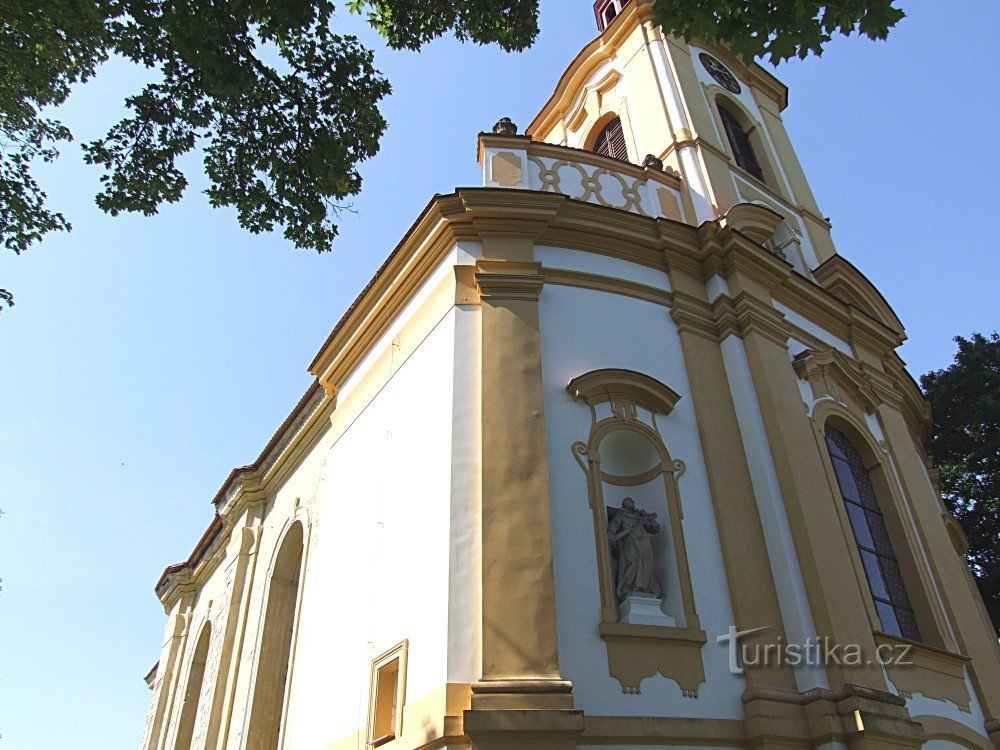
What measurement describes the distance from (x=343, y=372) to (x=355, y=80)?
202 inches

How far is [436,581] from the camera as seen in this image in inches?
279

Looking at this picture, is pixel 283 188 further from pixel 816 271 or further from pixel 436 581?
pixel 816 271

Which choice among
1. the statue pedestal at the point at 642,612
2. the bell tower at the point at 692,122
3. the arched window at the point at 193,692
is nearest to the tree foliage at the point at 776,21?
the statue pedestal at the point at 642,612

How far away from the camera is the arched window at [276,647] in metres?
11.2

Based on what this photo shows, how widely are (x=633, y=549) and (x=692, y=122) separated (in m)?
8.04

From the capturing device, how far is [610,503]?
7.98 meters

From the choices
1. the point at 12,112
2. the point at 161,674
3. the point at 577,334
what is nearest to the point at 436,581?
the point at 577,334

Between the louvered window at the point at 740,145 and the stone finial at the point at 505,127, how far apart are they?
4.72 metres

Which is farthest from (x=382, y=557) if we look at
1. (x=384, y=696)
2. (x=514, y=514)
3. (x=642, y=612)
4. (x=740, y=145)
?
(x=740, y=145)

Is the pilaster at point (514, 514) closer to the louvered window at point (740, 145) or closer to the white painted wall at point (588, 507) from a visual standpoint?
the white painted wall at point (588, 507)

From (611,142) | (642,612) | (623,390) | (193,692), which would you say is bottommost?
(642,612)

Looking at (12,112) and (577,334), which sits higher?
(12,112)

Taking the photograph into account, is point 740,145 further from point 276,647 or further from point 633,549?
point 276,647

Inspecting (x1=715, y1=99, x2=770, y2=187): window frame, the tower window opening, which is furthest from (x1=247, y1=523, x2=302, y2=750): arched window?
the tower window opening
